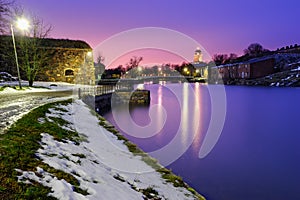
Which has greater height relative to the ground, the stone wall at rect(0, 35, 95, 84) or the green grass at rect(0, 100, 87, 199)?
the stone wall at rect(0, 35, 95, 84)

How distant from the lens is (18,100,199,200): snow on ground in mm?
4941

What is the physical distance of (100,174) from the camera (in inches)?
258

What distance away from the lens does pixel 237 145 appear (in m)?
16.8

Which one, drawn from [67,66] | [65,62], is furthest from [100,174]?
[65,62]

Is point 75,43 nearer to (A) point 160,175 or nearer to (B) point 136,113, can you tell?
(B) point 136,113

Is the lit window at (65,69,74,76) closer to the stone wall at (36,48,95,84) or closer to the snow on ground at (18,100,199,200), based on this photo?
the stone wall at (36,48,95,84)

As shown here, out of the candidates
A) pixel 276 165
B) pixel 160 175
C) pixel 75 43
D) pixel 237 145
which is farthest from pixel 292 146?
pixel 75 43

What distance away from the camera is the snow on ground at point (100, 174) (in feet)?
16.2

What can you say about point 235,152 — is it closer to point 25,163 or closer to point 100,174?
point 100,174

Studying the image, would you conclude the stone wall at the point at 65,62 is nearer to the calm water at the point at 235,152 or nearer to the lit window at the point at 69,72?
the lit window at the point at 69,72

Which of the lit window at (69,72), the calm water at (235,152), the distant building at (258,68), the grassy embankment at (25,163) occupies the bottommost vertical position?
the calm water at (235,152)

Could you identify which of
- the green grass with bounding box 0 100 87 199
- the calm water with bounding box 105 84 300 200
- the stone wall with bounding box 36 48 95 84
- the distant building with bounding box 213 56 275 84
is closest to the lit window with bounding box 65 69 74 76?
the stone wall with bounding box 36 48 95 84

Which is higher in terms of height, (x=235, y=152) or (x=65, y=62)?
(x=65, y=62)

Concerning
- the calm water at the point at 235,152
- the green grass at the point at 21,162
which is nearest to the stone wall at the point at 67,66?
the calm water at the point at 235,152
